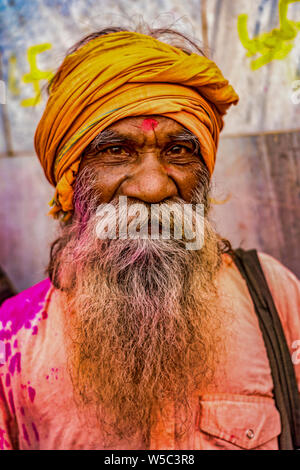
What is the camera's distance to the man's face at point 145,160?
1229 mm

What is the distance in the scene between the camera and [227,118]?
1779 mm

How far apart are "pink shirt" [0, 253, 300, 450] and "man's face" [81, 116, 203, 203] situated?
538mm

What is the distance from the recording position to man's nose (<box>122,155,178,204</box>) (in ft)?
3.95

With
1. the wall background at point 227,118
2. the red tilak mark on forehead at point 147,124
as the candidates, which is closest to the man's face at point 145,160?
the red tilak mark on forehead at point 147,124

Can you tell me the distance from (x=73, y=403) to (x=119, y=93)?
106 cm

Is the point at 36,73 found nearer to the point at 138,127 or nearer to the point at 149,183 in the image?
the point at 138,127

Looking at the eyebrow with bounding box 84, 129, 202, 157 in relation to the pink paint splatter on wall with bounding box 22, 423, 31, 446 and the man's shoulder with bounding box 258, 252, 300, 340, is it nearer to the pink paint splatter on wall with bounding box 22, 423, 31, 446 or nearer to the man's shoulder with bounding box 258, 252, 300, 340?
the man's shoulder with bounding box 258, 252, 300, 340

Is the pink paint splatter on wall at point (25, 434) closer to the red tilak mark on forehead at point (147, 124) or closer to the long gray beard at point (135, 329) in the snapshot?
the long gray beard at point (135, 329)

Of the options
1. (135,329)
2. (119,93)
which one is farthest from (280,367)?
(119,93)

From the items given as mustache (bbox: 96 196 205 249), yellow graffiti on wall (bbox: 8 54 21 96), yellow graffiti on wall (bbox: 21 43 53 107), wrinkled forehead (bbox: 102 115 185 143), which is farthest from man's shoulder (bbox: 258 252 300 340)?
yellow graffiti on wall (bbox: 8 54 21 96)

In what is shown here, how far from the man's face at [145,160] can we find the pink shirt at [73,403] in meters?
0.54

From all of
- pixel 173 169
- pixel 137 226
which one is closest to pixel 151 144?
pixel 173 169

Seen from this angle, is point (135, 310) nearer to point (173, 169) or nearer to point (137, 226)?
point (137, 226)
